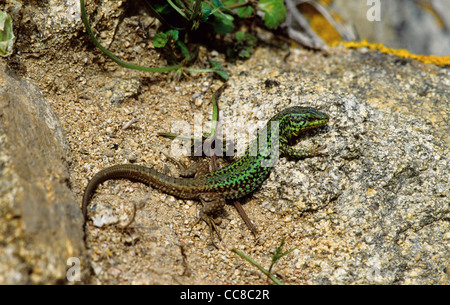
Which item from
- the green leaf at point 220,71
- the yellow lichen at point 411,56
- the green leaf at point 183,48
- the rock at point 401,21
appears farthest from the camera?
the rock at point 401,21

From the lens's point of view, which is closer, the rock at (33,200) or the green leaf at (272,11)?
the rock at (33,200)

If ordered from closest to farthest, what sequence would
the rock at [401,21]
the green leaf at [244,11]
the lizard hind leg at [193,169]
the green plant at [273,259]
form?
the green plant at [273,259], the lizard hind leg at [193,169], the green leaf at [244,11], the rock at [401,21]

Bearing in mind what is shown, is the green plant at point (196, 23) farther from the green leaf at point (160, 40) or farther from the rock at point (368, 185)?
the rock at point (368, 185)

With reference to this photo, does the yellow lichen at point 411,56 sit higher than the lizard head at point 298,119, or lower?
higher

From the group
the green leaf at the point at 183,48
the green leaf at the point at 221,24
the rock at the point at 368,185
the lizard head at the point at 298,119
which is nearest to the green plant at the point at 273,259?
the rock at the point at 368,185

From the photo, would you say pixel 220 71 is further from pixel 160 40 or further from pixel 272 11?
pixel 272 11

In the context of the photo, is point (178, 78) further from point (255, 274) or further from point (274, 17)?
point (255, 274)

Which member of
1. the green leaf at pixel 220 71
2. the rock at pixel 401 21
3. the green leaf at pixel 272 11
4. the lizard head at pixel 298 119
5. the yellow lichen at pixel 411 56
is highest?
the rock at pixel 401 21
